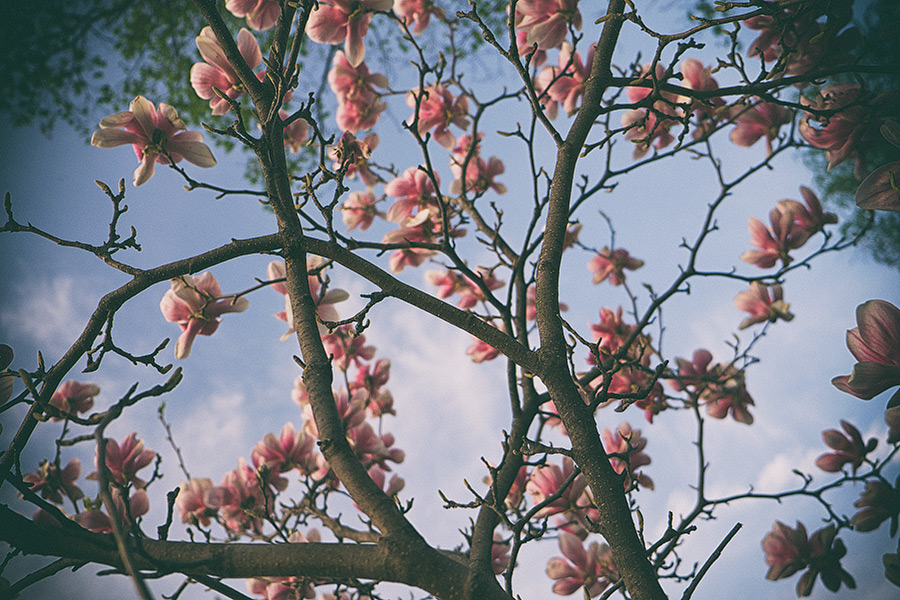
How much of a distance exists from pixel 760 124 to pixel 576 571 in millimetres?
1306

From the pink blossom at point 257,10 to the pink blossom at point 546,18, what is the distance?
528mm

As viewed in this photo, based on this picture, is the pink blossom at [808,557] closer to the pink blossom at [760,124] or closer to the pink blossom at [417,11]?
the pink blossom at [760,124]

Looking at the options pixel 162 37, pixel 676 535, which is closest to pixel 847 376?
pixel 676 535

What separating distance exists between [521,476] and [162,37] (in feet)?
10.8

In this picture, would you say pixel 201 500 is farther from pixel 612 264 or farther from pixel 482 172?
pixel 612 264

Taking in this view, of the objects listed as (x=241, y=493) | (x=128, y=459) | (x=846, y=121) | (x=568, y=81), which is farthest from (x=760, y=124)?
(x=128, y=459)

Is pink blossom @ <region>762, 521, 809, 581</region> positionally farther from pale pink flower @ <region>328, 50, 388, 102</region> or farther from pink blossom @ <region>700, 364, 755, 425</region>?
pale pink flower @ <region>328, 50, 388, 102</region>

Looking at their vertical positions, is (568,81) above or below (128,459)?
above

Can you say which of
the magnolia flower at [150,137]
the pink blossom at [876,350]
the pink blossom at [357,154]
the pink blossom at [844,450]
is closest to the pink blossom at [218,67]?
the magnolia flower at [150,137]

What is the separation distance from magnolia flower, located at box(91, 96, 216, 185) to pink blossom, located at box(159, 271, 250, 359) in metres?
0.22

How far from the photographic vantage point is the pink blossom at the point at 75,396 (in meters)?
1.53

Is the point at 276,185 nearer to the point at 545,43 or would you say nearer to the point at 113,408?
the point at 113,408

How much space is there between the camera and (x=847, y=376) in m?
0.77

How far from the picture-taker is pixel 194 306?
1107mm
